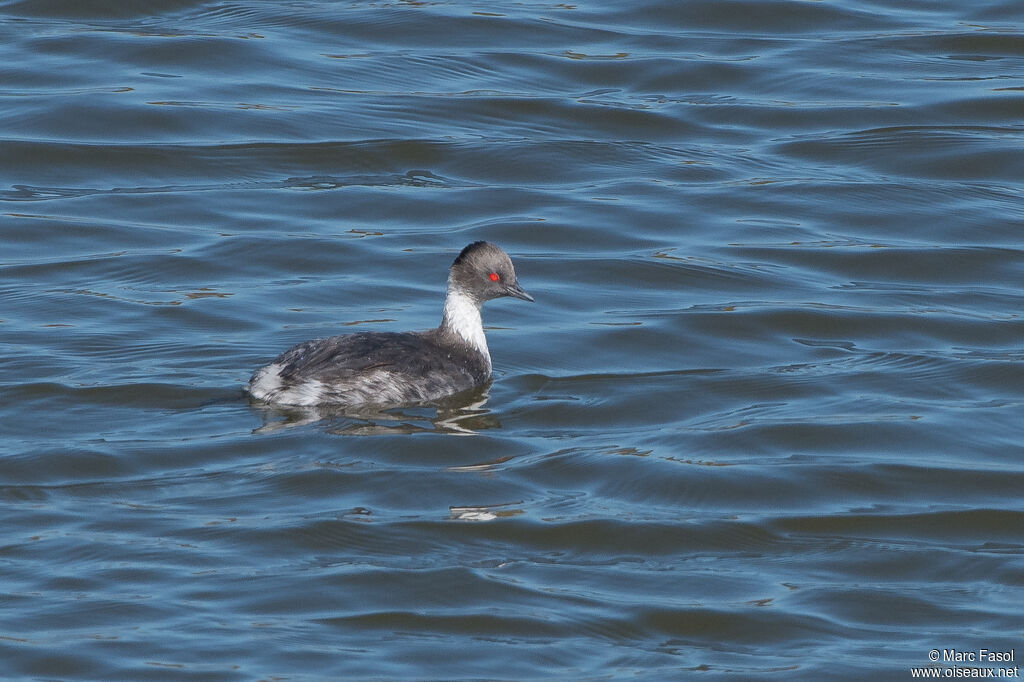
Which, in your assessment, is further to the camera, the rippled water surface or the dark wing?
the dark wing

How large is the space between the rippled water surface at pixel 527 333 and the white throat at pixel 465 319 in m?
0.29

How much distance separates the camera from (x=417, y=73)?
16328 millimetres

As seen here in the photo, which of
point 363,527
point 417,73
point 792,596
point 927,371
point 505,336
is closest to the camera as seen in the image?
point 792,596

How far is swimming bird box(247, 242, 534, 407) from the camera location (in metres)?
9.20

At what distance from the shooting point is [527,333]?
11008 millimetres

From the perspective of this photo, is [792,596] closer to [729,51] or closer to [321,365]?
[321,365]

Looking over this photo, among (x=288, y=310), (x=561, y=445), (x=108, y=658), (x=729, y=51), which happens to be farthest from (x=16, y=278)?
(x=729, y=51)

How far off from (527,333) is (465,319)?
810 mm

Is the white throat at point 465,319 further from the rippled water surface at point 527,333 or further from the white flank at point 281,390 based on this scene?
the white flank at point 281,390

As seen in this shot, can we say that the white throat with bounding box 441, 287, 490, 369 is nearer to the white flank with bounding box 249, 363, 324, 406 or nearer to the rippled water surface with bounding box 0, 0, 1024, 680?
the rippled water surface with bounding box 0, 0, 1024, 680

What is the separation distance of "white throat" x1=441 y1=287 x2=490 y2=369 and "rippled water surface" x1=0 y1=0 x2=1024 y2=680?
0.94 ft

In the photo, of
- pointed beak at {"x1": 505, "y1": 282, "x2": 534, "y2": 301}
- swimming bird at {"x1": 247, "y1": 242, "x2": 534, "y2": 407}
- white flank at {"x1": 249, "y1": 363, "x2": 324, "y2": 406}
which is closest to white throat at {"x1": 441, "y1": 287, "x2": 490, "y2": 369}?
swimming bird at {"x1": 247, "y1": 242, "x2": 534, "y2": 407}

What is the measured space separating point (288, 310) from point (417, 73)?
5701 mm

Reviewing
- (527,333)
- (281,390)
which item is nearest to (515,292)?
(527,333)
